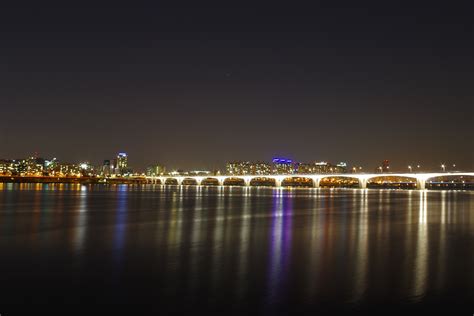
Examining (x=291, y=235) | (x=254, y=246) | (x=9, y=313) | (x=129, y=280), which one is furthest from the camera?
(x=291, y=235)

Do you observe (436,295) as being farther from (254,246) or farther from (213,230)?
(213,230)

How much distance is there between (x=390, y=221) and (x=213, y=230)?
1426cm

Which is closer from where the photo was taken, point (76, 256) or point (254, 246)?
point (76, 256)

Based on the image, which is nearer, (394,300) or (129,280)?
(394,300)

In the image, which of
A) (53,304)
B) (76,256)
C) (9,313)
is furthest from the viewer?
(76,256)

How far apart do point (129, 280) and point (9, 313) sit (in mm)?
3766

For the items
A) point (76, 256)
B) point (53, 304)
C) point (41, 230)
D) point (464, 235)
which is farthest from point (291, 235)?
point (53, 304)

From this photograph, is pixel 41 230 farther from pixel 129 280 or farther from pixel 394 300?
pixel 394 300

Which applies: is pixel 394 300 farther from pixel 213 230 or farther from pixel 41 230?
pixel 41 230

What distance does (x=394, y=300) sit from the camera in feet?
39.0

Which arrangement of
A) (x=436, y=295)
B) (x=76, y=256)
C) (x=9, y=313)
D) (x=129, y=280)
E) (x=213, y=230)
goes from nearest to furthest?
(x=9, y=313)
(x=436, y=295)
(x=129, y=280)
(x=76, y=256)
(x=213, y=230)

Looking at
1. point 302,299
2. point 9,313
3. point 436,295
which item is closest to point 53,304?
point 9,313

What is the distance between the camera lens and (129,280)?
13.8 meters

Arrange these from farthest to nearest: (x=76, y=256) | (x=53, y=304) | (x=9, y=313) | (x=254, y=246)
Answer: (x=254, y=246)
(x=76, y=256)
(x=53, y=304)
(x=9, y=313)
